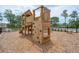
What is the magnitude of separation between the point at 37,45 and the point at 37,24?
25 centimetres

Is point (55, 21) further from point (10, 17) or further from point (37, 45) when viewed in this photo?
point (10, 17)

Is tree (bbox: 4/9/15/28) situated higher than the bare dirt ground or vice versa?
tree (bbox: 4/9/15/28)

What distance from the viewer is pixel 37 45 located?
2725 millimetres

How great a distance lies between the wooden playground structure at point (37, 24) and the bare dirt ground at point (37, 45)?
6 centimetres

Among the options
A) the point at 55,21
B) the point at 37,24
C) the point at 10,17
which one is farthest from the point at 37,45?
the point at 10,17

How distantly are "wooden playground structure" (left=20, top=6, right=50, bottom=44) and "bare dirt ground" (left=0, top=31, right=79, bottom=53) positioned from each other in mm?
62

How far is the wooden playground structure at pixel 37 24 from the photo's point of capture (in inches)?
107

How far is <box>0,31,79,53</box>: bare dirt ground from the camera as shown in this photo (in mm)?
2725

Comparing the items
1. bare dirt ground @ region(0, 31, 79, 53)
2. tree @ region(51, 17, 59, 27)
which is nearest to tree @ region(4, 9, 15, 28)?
bare dirt ground @ region(0, 31, 79, 53)

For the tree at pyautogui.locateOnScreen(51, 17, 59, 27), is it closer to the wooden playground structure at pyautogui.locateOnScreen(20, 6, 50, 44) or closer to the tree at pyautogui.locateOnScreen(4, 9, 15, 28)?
the wooden playground structure at pyautogui.locateOnScreen(20, 6, 50, 44)

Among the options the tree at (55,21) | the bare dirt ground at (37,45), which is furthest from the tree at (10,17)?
the tree at (55,21)
